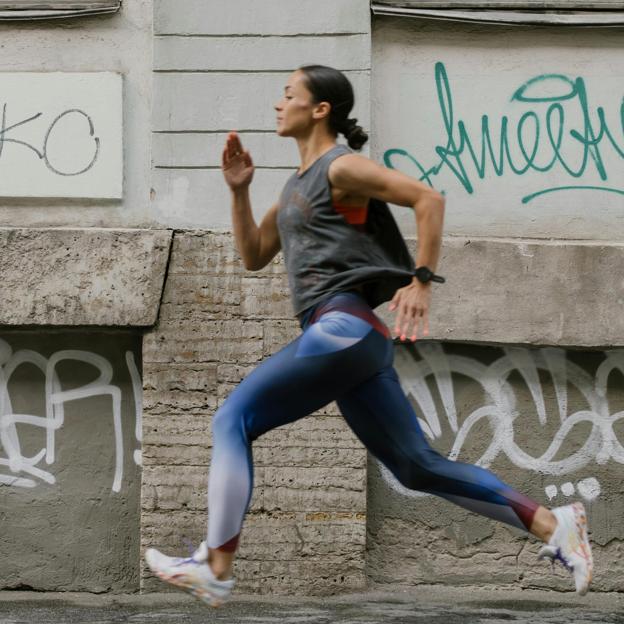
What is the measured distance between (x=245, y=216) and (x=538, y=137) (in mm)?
2835

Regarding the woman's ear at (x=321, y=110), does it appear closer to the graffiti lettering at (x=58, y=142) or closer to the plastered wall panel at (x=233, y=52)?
the plastered wall panel at (x=233, y=52)

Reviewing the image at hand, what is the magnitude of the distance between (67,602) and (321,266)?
3.13m

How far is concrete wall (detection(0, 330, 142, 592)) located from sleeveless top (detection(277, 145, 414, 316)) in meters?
2.83

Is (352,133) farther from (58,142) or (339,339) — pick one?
(58,142)

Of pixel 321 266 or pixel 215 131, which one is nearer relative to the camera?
pixel 321 266

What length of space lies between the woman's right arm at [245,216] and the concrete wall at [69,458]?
7.94ft

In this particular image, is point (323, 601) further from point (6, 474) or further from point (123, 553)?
point (6, 474)

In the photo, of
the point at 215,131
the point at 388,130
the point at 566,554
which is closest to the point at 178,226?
the point at 215,131

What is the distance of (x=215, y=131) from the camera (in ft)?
22.5

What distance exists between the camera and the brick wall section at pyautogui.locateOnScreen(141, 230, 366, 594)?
6.70 meters

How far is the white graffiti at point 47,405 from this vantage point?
23.0 feet

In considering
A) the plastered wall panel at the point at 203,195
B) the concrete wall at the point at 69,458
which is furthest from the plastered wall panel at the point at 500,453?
the concrete wall at the point at 69,458

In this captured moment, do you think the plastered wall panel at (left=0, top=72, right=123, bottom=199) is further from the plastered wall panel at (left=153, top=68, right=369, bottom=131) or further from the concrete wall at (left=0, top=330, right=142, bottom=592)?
the concrete wall at (left=0, top=330, right=142, bottom=592)

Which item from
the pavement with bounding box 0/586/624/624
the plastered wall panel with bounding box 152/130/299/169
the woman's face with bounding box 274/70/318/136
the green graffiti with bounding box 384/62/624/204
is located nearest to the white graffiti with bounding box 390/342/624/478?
the pavement with bounding box 0/586/624/624
